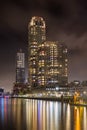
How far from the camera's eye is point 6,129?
6656 cm

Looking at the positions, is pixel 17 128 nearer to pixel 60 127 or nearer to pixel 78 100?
pixel 60 127

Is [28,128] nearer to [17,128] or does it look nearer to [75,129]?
[17,128]

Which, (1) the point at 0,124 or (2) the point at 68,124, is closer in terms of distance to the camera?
(2) the point at 68,124

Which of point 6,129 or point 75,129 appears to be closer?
point 75,129

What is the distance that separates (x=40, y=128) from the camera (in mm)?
64312

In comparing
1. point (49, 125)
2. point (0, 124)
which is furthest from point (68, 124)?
point (0, 124)

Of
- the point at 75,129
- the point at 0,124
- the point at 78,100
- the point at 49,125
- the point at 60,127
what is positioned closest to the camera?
the point at 75,129

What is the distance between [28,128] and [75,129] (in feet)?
31.5

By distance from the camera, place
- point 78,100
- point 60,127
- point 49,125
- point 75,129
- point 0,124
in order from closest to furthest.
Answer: point 75,129, point 60,127, point 49,125, point 0,124, point 78,100

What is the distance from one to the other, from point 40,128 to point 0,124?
14.2 meters

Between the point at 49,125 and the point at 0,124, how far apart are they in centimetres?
1234

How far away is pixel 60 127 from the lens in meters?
64.1

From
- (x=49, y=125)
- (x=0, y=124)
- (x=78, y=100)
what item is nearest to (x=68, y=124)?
(x=49, y=125)

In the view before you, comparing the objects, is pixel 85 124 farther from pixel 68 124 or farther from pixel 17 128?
pixel 17 128
